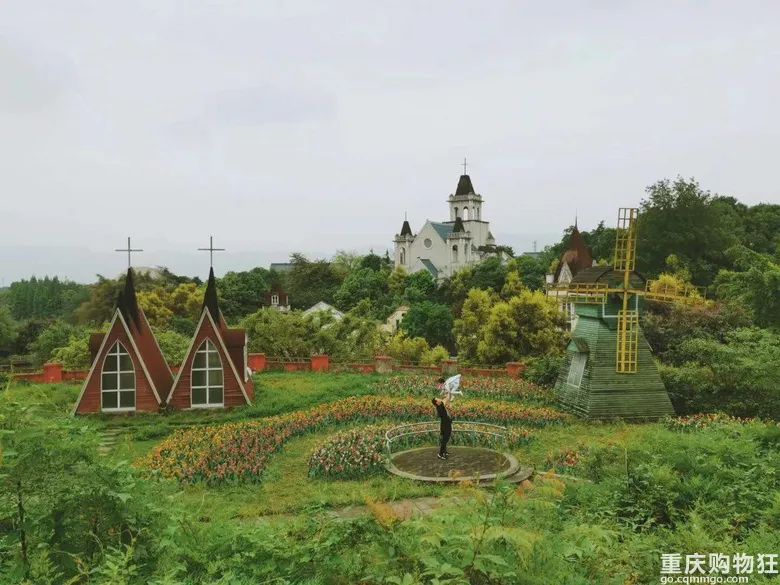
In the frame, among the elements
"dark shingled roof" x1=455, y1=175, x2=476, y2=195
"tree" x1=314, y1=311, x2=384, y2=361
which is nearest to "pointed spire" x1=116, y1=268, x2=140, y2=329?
"tree" x1=314, y1=311, x2=384, y2=361

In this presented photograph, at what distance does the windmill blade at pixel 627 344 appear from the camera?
15.4 meters

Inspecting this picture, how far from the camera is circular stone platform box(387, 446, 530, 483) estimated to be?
1011 centimetres

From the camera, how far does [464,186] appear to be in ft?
263

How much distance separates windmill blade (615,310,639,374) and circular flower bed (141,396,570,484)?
225 centimetres

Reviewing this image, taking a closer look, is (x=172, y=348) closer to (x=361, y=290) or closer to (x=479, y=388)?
(x=479, y=388)

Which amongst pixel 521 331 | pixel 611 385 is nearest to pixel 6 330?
pixel 521 331

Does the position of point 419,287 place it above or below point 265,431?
above

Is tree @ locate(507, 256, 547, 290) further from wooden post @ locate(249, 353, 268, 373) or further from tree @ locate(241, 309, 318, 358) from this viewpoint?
wooden post @ locate(249, 353, 268, 373)

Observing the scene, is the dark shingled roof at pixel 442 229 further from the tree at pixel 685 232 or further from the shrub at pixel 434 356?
the shrub at pixel 434 356

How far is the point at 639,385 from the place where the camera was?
15.7 m

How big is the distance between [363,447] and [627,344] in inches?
351

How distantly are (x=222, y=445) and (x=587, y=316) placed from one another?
36.2 ft

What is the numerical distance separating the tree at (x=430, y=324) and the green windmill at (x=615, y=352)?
26.8 meters

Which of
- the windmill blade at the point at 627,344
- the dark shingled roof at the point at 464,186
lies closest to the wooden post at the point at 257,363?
the windmill blade at the point at 627,344
